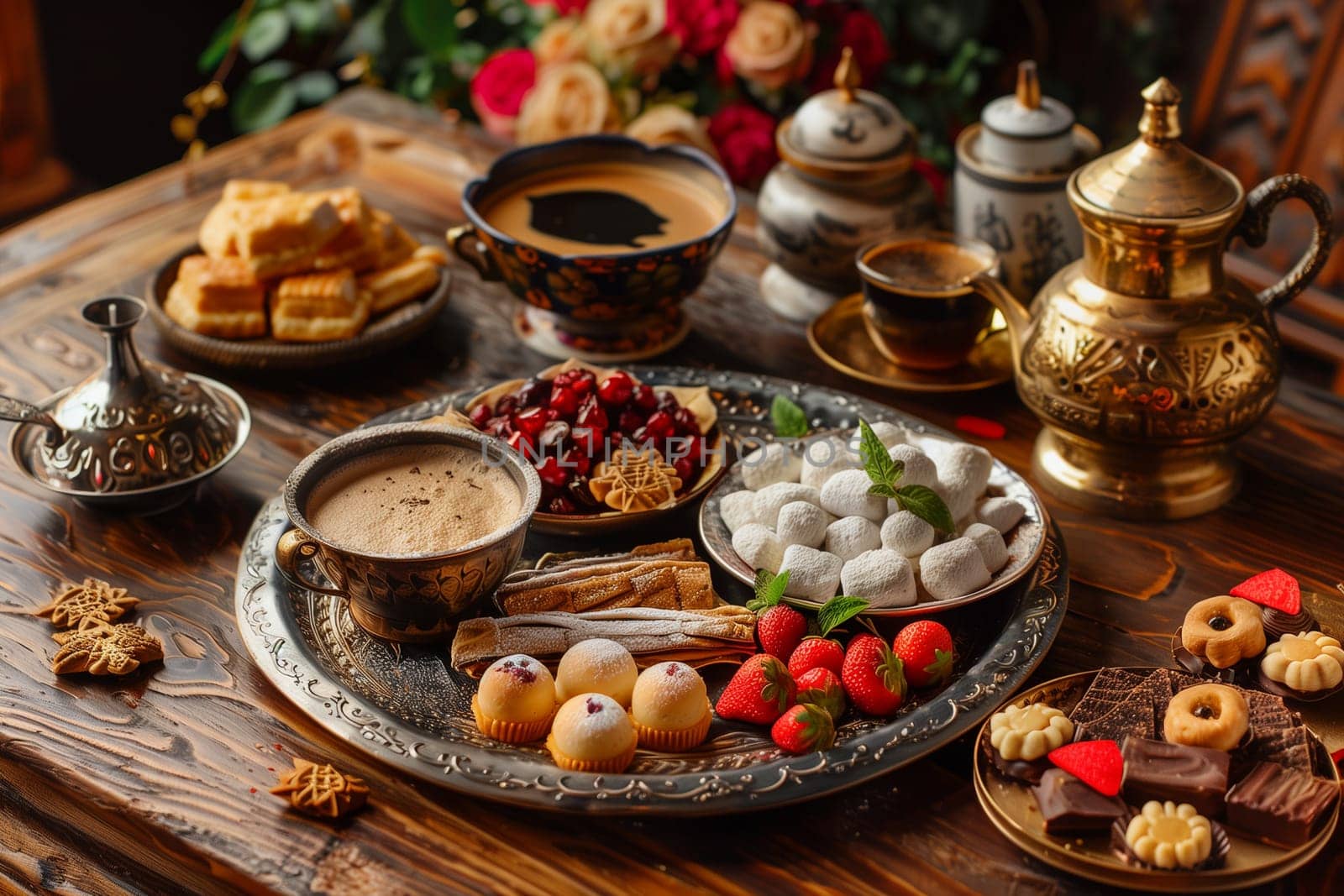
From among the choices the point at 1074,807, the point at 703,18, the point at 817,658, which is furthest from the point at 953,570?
the point at 703,18

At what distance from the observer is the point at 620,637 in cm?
122

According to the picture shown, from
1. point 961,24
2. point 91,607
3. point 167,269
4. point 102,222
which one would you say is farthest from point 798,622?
point 961,24

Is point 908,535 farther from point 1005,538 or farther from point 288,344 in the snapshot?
point 288,344

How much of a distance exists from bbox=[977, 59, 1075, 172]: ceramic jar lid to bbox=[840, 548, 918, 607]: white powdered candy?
0.69 m

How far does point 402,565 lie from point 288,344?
620 mm

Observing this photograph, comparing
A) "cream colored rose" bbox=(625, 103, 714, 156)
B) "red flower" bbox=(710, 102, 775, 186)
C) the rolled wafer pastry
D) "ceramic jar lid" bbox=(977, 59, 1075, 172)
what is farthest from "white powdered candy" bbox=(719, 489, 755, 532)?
"red flower" bbox=(710, 102, 775, 186)

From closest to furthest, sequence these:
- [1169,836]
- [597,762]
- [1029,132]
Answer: [1169,836], [597,762], [1029,132]

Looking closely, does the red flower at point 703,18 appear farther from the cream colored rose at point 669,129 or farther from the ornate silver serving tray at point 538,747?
the ornate silver serving tray at point 538,747

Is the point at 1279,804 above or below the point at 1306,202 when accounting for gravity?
below

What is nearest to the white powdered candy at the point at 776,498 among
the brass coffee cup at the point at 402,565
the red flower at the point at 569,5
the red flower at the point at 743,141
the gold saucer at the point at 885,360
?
the brass coffee cup at the point at 402,565

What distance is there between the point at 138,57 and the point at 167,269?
1.99 meters

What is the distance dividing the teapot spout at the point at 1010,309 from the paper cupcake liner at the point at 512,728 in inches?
27.7

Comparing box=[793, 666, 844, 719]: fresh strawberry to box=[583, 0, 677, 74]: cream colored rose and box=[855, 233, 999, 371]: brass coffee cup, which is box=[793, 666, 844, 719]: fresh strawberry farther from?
box=[583, 0, 677, 74]: cream colored rose

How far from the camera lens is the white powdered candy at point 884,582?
121cm
